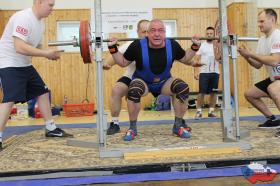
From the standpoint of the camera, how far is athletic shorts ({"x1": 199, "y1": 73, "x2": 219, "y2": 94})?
20.5ft

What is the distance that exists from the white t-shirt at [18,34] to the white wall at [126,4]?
591 centimetres

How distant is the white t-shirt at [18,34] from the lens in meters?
3.15

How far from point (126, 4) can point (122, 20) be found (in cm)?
50

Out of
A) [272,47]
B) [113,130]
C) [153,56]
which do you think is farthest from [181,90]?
[272,47]

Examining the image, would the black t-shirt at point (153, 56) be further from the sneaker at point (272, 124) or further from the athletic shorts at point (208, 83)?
the athletic shorts at point (208, 83)

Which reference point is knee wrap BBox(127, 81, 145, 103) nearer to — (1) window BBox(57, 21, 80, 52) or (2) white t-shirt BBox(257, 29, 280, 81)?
(2) white t-shirt BBox(257, 29, 280, 81)

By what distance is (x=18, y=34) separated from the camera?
3.12 m

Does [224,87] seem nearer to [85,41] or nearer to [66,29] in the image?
[85,41]

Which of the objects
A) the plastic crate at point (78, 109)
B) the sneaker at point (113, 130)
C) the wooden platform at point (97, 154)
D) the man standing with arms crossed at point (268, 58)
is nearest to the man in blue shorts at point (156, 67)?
the wooden platform at point (97, 154)

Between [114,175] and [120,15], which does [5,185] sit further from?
[120,15]

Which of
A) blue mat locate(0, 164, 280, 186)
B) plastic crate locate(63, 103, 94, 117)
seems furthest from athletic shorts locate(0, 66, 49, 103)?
plastic crate locate(63, 103, 94, 117)

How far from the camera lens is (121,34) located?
9.09 meters

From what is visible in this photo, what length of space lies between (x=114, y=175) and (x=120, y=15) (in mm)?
7249

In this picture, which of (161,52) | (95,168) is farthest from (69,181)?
(161,52)
